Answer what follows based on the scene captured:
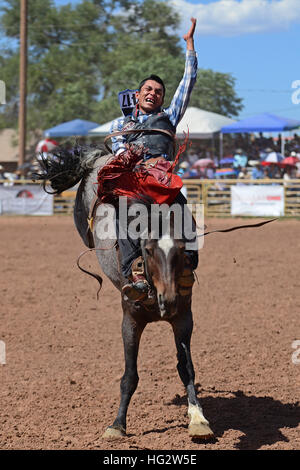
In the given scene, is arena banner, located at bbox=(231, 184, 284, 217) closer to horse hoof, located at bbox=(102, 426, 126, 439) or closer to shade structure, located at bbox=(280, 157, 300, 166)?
shade structure, located at bbox=(280, 157, 300, 166)

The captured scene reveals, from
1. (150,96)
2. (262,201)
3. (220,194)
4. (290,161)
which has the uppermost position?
(290,161)

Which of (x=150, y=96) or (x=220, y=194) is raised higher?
(x=220, y=194)

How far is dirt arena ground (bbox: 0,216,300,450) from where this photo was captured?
15.0ft

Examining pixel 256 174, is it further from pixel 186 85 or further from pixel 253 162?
pixel 186 85

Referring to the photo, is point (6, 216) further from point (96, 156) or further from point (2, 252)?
point (96, 156)

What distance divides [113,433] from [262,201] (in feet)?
56.5

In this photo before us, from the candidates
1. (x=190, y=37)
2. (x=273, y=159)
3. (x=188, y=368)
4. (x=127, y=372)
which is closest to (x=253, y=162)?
(x=273, y=159)

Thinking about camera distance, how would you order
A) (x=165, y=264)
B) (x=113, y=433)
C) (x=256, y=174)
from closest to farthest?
(x=165, y=264) < (x=113, y=433) < (x=256, y=174)

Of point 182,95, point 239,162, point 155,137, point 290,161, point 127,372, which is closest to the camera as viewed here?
point 127,372

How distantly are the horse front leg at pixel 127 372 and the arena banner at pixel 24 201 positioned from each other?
18710 millimetres

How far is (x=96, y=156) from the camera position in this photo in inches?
234

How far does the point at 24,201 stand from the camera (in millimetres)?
22922

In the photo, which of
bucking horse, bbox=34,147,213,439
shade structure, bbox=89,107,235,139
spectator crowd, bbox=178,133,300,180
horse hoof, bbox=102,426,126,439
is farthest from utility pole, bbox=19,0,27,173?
horse hoof, bbox=102,426,126,439

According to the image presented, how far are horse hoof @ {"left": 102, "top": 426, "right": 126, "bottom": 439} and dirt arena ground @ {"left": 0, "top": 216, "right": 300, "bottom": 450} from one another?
0.04m
